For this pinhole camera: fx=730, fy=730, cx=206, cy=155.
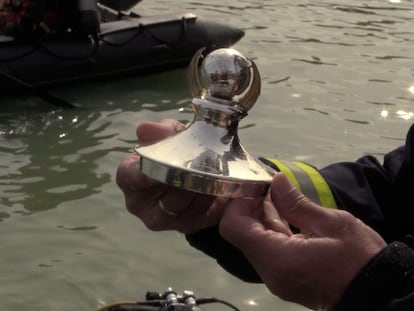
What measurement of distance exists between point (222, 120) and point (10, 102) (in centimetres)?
473

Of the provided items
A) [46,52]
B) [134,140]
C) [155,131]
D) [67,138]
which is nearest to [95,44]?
[46,52]

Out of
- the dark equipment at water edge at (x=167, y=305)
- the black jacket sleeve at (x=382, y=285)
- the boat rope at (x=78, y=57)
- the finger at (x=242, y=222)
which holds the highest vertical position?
the finger at (x=242, y=222)

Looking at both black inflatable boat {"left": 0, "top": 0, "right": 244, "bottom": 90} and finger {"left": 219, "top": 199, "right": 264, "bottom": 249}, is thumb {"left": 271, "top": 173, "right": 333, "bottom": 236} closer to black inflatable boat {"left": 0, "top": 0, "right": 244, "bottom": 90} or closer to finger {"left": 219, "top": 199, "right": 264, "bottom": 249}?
finger {"left": 219, "top": 199, "right": 264, "bottom": 249}

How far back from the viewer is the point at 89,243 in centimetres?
343

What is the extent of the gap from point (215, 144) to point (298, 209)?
0.42 ft

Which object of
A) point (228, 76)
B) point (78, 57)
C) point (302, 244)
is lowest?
point (78, 57)

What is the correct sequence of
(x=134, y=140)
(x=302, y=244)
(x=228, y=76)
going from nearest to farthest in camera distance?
(x=302, y=244)
(x=228, y=76)
(x=134, y=140)

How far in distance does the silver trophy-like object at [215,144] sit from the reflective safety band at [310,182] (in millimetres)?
198

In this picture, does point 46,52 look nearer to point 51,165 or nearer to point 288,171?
point 51,165

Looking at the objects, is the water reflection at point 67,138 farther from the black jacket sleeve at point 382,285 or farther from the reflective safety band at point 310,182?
the black jacket sleeve at point 382,285

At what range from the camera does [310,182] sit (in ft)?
3.76

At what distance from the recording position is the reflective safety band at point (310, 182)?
3.67 ft

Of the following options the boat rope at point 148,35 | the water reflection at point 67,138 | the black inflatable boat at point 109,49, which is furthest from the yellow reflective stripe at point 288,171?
the boat rope at point 148,35

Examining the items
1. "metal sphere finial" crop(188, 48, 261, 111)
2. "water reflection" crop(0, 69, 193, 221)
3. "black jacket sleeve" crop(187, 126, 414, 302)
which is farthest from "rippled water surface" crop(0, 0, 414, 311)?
"metal sphere finial" crop(188, 48, 261, 111)
